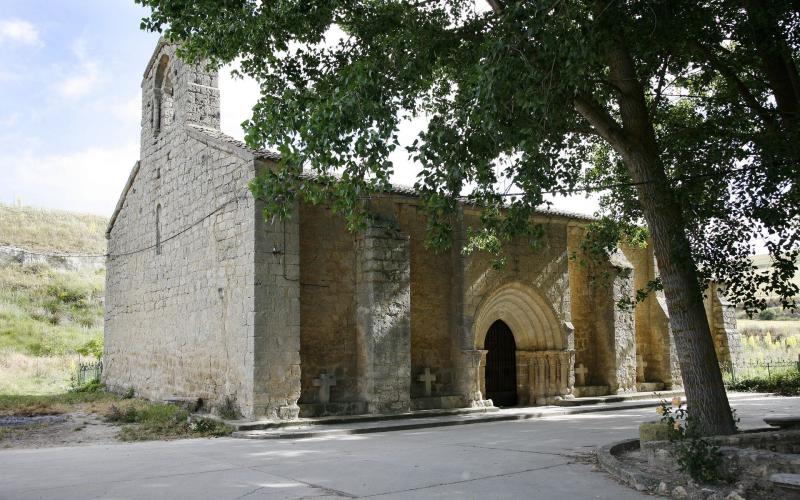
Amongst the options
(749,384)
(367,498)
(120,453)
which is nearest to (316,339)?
(120,453)

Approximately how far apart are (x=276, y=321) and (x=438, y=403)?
4352mm

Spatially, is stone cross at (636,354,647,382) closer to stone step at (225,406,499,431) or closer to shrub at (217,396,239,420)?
stone step at (225,406,499,431)

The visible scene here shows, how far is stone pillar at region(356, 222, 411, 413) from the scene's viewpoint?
13.7m

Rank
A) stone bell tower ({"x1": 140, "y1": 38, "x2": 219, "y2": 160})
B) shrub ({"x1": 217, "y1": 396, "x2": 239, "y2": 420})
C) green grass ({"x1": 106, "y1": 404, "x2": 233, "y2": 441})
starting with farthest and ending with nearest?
stone bell tower ({"x1": 140, "y1": 38, "x2": 219, "y2": 160})
shrub ({"x1": 217, "y1": 396, "x2": 239, "y2": 420})
green grass ({"x1": 106, "y1": 404, "x2": 233, "y2": 441})

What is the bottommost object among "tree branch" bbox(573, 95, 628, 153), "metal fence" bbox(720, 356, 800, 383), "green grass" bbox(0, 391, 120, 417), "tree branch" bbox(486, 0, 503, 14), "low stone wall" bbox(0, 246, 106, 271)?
"green grass" bbox(0, 391, 120, 417)

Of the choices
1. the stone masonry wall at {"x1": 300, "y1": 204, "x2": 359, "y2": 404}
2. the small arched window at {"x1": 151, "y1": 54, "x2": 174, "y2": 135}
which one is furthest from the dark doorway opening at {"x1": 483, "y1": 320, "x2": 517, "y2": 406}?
the small arched window at {"x1": 151, "y1": 54, "x2": 174, "y2": 135}

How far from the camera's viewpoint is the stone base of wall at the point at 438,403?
48.3 ft

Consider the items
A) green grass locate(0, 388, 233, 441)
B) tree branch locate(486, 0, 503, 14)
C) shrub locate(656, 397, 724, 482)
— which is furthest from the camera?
green grass locate(0, 388, 233, 441)

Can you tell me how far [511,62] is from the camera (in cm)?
713

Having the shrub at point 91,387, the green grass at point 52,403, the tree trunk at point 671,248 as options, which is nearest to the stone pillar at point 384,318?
the green grass at point 52,403

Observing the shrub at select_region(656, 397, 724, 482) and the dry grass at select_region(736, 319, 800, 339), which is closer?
the shrub at select_region(656, 397, 724, 482)

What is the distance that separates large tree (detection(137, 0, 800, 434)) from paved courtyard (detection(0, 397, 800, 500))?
220 centimetres

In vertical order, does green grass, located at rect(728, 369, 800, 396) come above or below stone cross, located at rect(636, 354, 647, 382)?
below

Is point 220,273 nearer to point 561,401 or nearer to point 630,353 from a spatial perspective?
point 561,401
